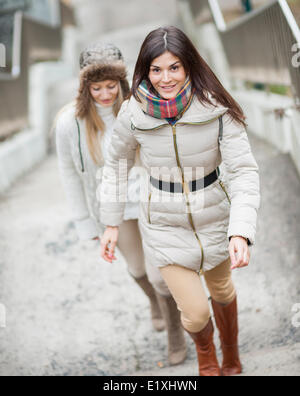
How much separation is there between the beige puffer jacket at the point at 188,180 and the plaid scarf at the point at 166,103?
5 centimetres

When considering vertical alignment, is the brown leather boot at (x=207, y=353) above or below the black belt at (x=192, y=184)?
below

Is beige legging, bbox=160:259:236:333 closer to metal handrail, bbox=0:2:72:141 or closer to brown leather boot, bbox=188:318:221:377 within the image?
brown leather boot, bbox=188:318:221:377

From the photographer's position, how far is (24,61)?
852 centimetres

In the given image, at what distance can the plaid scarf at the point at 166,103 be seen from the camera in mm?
2127

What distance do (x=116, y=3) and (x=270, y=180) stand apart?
A: 55.1 feet

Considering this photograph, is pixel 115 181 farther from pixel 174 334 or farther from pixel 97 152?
pixel 174 334

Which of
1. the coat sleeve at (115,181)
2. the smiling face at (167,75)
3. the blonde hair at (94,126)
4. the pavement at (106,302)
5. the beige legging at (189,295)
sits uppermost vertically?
the smiling face at (167,75)

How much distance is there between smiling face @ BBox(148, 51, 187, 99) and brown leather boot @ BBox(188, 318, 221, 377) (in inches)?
54.7

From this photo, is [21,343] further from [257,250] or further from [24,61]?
[24,61]

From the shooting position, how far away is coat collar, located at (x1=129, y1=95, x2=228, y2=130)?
2.16 meters

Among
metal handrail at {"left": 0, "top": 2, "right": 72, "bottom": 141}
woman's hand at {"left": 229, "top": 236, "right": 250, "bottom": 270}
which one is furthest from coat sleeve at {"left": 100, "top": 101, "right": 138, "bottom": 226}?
metal handrail at {"left": 0, "top": 2, "right": 72, "bottom": 141}

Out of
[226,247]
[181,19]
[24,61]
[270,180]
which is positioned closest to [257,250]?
[270,180]

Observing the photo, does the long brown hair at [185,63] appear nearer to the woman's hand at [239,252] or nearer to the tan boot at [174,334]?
the woman's hand at [239,252]

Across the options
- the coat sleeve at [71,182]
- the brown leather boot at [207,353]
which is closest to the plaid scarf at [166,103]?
the coat sleeve at [71,182]
